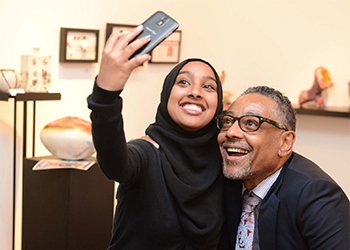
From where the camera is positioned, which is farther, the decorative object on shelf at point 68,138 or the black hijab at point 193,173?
the decorative object on shelf at point 68,138

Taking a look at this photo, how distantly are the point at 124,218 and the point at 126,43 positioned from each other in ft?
2.49

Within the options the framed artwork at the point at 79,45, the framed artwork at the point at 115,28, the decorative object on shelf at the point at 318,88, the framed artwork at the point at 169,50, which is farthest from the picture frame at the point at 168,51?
the decorative object on shelf at the point at 318,88

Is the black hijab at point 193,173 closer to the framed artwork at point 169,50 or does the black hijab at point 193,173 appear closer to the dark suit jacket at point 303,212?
the dark suit jacket at point 303,212

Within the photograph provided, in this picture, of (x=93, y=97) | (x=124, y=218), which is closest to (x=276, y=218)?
(x=124, y=218)

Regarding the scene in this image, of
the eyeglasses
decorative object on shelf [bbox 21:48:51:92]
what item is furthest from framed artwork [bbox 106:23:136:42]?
the eyeglasses

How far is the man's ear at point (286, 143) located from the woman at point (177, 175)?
10.5 inches

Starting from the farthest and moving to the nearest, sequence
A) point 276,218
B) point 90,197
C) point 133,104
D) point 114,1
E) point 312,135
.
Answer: point 312,135, point 133,104, point 114,1, point 90,197, point 276,218

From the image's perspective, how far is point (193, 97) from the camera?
1918 millimetres

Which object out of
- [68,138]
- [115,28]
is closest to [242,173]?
[68,138]

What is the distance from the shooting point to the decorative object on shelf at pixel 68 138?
2.94 m

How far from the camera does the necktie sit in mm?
1907

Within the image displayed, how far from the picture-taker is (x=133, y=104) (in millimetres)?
A: 4164

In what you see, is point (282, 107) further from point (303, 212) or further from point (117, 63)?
point (117, 63)

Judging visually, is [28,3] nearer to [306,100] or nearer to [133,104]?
[133,104]
